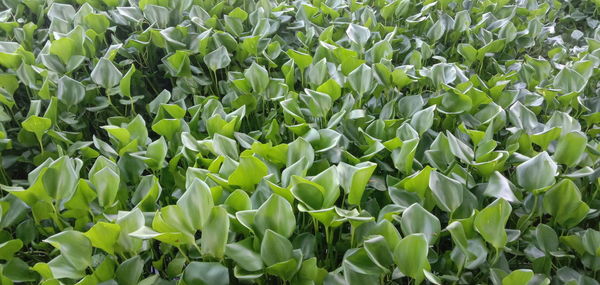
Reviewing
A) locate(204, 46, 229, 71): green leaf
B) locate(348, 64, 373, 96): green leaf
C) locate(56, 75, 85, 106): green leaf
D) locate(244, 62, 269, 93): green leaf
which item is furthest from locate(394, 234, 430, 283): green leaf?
locate(56, 75, 85, 106): green leaf

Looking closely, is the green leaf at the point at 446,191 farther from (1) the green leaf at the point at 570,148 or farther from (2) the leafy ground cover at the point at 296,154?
(1) the green leaf at the point at 570,148

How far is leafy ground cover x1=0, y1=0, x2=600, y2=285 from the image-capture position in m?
1.13

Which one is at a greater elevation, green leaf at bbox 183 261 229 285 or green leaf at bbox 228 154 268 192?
green leaf at bbox 228 154 268 192

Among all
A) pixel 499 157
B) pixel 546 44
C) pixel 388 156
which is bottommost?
pixel 546 44

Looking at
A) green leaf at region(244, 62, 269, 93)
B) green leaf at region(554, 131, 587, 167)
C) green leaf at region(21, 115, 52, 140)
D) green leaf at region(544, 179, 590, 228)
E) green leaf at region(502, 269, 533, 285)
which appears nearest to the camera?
green leaf at region(502, 269, 533, 285)

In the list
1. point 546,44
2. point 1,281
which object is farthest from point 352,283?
point 546,44

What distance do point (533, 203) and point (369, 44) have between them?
104 centimetres

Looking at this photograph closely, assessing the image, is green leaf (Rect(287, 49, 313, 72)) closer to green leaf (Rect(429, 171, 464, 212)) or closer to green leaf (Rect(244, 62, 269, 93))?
green leaf (Rect(244, 62, 269, 93))

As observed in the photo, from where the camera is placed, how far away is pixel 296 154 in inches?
54.6

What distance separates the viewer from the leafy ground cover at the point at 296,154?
3.72ft

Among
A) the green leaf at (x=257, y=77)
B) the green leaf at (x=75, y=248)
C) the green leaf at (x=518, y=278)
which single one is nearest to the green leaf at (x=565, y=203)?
the green leaf at (x=518, y=278)

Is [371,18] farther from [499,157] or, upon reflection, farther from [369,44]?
[499,157]

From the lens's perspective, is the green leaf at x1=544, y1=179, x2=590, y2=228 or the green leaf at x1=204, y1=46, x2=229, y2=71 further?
the green leaf at x1=204, y1=46, x2=229, y2=71

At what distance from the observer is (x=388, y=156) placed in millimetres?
1529
